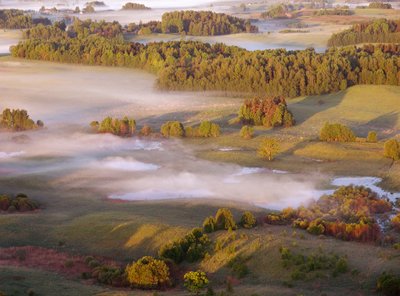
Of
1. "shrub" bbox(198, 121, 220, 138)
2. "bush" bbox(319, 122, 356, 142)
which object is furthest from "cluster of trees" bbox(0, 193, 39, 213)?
"bush" bbox(319, 122, 356, 142)

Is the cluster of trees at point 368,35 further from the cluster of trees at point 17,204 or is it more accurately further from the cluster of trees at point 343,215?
the cluster of trees at point 17,204

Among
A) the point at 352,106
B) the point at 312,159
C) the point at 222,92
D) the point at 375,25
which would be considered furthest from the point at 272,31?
the point at 312,159

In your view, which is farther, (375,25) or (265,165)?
(375,25)

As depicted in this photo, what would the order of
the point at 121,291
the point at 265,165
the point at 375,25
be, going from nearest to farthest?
the point at 121,291, the point at 265,165, the point at 375,25

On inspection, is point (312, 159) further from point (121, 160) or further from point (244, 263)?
point (244, 263)

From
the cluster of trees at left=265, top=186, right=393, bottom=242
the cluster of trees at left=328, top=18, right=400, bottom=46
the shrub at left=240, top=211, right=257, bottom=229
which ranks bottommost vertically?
the cluster of trees at left=265, top=186, right=393, bottom=242

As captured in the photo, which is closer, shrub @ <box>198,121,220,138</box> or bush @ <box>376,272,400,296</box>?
bush @ <box>376,272,400,296</box>

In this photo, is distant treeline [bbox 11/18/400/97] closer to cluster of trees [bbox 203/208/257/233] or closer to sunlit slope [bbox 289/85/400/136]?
sunlit slope [bbox 289/85/400/136]
